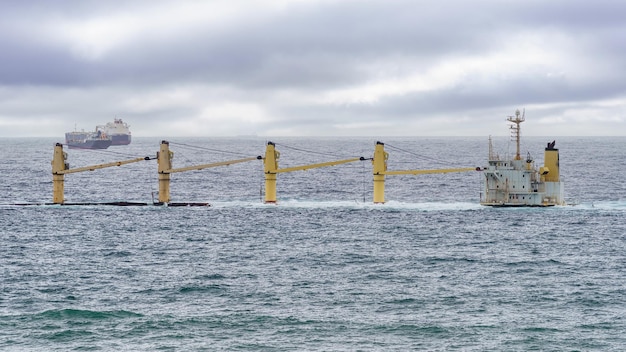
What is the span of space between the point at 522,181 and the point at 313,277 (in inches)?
1673

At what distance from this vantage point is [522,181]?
99.6 m

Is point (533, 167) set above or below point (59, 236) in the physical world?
above

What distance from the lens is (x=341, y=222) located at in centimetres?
9519

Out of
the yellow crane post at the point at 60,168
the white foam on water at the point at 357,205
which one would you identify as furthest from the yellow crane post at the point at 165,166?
the white foam on water at the point at 357,205

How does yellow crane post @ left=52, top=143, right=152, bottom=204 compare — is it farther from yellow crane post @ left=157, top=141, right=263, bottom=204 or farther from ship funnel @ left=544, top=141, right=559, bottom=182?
ship funnel @ left=544, top=141, right=559, bottom=182

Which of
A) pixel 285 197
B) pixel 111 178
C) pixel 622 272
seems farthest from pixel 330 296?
pixel 111 178

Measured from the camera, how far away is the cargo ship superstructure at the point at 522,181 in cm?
9888

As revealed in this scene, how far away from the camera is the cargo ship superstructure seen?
324 feet

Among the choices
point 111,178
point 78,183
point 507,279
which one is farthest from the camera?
point 111,178

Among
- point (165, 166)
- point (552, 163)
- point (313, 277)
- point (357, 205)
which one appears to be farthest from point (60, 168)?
point (552, 163)

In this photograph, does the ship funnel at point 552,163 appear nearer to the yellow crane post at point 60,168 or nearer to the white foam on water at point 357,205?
the white foam on water at point 357,205

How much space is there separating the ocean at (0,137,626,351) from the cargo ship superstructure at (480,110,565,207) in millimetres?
1577

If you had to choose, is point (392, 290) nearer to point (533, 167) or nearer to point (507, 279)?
point (507, 279)

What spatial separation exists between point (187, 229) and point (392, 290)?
35.5m
